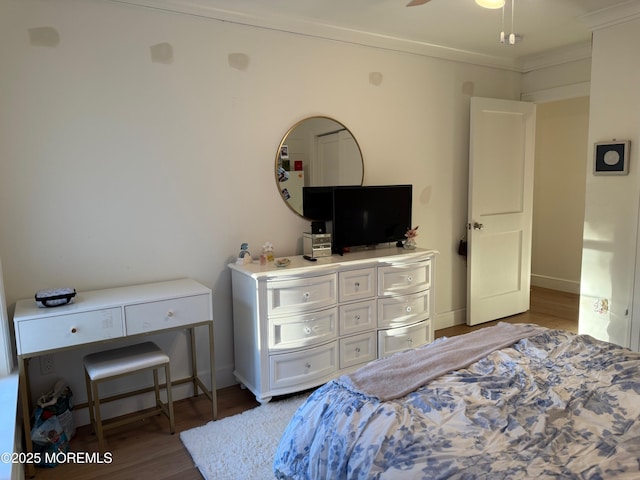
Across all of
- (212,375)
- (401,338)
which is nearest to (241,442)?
(212,375)

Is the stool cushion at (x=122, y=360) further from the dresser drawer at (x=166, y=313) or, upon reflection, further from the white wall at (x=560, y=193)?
the white wall at (x=560, y=193)

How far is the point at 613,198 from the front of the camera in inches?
133

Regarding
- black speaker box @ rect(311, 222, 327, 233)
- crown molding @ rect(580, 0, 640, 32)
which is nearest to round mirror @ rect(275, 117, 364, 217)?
black speaker box @ rect(311, 222, 327, 233)

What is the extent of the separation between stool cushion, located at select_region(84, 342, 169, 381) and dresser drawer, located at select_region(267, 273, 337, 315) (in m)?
0.70

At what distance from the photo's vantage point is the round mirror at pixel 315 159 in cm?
333

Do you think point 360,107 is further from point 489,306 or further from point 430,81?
point 489,306

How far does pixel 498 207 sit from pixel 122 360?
3.54 m

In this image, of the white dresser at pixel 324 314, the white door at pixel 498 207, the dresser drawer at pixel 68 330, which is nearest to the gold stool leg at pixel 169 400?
the dresser drawer at pixel 68 330

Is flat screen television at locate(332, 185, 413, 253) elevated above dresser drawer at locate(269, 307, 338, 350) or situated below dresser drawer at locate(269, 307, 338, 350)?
above

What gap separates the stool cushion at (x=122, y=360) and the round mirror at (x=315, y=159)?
140 cm

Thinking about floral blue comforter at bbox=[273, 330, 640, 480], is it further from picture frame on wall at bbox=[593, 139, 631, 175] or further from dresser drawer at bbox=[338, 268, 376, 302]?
picture frame on wall at bbox=[593, 139, 631, 175]

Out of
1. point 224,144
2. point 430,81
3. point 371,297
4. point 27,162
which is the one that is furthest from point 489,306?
point 27,162

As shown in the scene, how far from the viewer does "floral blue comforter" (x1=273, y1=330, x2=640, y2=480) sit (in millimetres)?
1370

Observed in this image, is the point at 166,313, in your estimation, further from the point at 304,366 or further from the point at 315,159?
the point at 315,159
